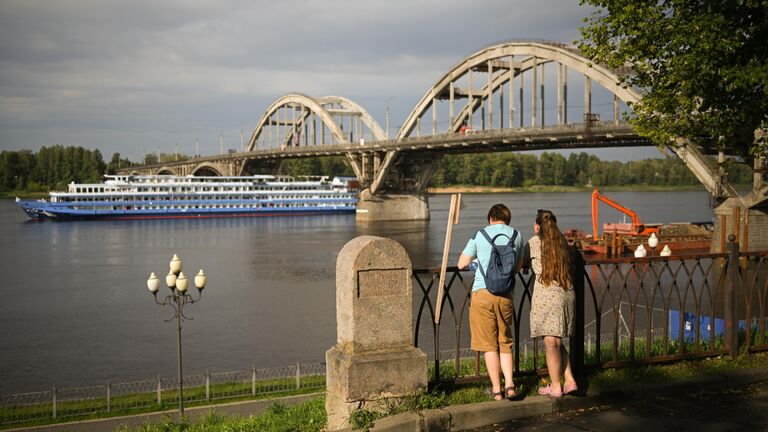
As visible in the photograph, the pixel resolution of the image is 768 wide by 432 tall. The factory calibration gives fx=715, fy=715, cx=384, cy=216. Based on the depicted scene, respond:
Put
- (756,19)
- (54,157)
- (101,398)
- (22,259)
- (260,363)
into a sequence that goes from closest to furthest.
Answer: (756,19)
(101,398)
(260,363)
(22,259)
(54,157)

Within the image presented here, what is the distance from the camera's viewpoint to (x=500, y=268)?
229 inches

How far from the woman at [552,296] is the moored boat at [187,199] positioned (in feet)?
259

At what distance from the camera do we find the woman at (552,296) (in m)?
5.88

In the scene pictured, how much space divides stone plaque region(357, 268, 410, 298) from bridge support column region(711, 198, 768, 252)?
3534cm

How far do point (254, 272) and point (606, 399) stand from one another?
107ft

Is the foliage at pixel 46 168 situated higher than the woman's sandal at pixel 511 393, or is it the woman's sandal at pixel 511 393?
the foliage at pixel 46 168

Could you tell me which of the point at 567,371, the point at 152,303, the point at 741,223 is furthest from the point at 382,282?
the point at 741,223

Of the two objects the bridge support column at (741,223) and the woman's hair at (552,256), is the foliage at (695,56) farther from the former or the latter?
the bridge support column at (741,223)

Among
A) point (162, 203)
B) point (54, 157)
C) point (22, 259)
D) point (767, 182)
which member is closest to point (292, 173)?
point (54, 157)

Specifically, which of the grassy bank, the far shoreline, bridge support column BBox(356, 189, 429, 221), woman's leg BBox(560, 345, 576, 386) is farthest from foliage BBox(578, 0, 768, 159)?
the far shoreline

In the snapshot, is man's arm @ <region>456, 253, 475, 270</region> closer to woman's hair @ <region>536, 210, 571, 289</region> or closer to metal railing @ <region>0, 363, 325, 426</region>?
woman's hair @ <region>536, 210, 571, 289</region>

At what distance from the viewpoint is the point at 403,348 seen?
5.71 meters

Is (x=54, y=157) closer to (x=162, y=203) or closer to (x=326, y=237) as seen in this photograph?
(x=162, y=203)

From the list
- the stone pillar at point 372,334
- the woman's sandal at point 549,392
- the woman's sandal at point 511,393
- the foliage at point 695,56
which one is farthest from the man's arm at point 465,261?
the foliage at point 695,56
